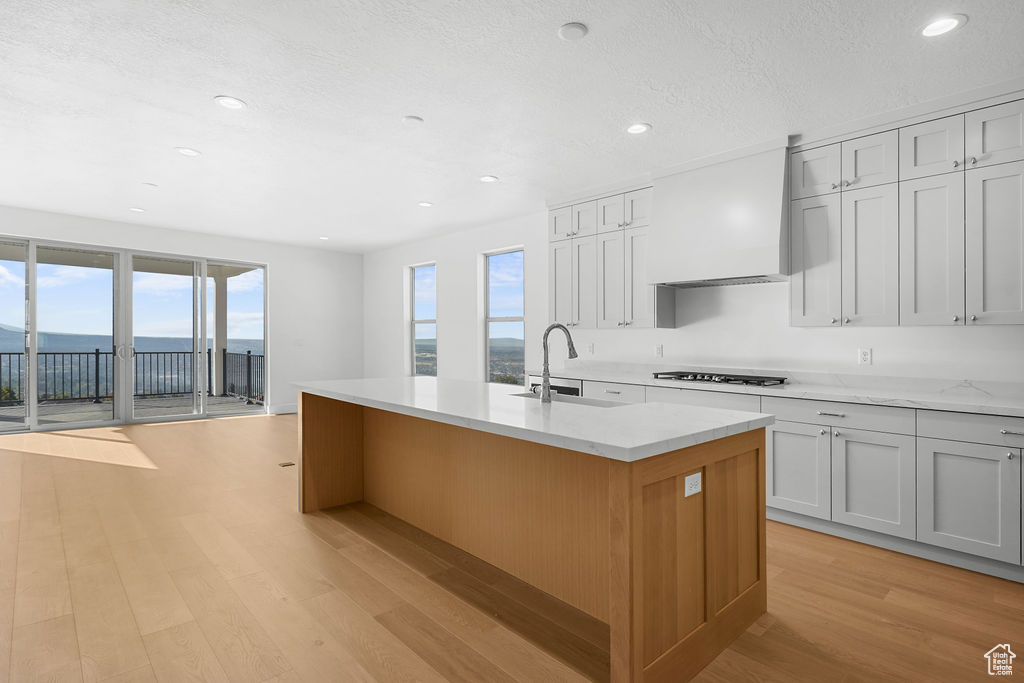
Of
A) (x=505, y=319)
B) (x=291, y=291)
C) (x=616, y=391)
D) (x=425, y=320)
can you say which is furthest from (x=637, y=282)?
(x=291, y=291)

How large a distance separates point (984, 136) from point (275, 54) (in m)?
3.72

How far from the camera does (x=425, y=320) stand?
7.52m

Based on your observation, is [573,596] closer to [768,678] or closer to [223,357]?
[768,678]

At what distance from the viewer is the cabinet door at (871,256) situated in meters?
3.04

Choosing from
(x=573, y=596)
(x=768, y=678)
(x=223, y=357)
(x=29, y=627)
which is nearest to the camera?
(x=768, y=678)

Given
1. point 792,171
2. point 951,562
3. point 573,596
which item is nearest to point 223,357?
point 573,596

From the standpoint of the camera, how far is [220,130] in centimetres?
338

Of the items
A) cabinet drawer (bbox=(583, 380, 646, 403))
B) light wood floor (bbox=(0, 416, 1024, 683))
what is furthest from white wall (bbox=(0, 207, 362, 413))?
cabinet drawer (bbox=(583, 380, 646, 403))

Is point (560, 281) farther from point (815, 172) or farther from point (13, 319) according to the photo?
point (13, 319)

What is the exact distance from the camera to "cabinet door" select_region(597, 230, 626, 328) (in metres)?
4.48

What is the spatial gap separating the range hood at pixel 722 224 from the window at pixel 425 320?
12.8 feet

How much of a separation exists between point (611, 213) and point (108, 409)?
6.55 metres

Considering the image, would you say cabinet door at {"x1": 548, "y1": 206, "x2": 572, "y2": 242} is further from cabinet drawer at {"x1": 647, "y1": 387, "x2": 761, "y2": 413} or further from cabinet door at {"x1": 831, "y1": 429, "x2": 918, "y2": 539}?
cabinet door at {"x1": 831, "y1": 429, "x2": 918, "y2": 539}

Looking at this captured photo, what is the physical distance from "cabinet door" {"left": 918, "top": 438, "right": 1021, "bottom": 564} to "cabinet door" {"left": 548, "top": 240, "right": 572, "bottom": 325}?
2942mm
